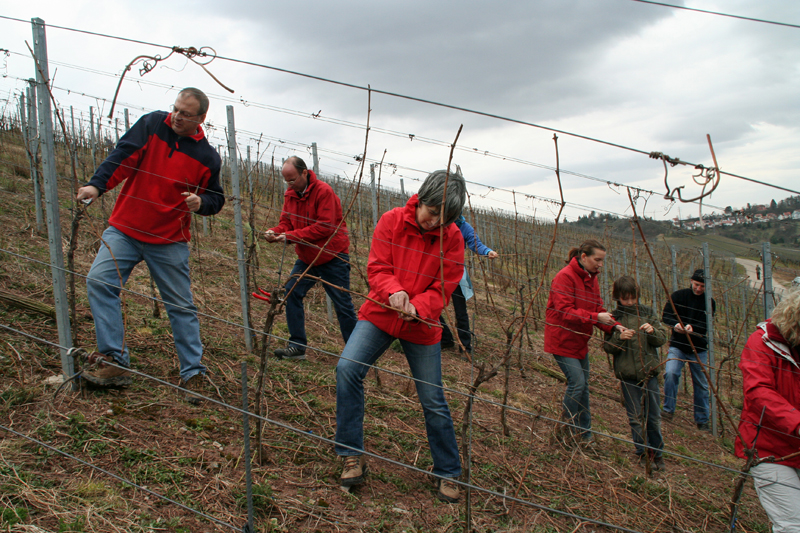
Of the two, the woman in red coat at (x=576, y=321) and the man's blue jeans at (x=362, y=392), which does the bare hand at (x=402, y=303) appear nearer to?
the man's blue jeans at (x=362, y=392)

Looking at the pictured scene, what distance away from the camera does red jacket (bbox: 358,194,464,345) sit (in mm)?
2055

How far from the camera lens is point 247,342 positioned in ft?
11.4

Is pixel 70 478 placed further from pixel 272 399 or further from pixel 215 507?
pixel 272 399

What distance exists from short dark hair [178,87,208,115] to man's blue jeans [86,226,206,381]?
72cm

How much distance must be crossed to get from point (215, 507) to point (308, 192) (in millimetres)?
2182

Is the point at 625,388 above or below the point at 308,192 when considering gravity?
below

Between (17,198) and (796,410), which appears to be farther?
(17,198)

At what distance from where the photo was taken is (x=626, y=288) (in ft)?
10.8

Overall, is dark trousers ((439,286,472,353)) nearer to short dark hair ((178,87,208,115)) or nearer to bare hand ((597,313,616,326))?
bare hand ((597,313,616,326))

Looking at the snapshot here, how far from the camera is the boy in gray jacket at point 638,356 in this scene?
312cm

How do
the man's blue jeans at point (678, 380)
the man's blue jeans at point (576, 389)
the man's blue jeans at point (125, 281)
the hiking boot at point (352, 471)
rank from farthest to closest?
the man's blue jeans at point (678, 380), the man's blue jeans at point (576, 389), the man's blue jeans at point (125, 281), the hiking boot at point (352, 471)

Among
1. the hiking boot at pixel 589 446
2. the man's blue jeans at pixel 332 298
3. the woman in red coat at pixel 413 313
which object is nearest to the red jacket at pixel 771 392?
the hiking boot at pixel 589 446

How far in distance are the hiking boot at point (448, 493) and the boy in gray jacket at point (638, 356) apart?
1547 millimetres

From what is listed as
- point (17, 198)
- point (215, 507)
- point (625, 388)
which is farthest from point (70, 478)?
point (17, 198)
